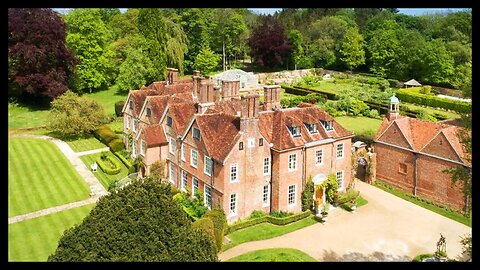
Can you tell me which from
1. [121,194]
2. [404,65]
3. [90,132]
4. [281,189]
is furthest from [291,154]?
[404,65]

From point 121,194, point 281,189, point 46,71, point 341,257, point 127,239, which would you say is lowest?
point 341,257

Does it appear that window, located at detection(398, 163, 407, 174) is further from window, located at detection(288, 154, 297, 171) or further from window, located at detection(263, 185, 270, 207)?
window, located at detection(263, 185, 270, 207)

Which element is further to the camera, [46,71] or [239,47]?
[239,47]

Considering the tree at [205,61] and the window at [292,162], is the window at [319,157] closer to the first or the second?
the window at [292,162]

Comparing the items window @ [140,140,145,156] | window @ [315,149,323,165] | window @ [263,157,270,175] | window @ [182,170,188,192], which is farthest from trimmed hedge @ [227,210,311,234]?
window @ [140,140,145,156]

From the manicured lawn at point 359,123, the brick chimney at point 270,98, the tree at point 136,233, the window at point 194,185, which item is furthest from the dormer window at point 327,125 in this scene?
the manicured lawn at point 359,123

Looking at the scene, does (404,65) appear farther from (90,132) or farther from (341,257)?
(341,257)

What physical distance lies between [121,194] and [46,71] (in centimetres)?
3784

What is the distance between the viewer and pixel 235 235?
81.4ft

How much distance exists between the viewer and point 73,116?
134 ft

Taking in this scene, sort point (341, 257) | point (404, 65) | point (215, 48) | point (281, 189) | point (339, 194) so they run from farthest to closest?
point (215, 48) < point (404, 65) < point (339, 194) < point (281, 189) < point (341, 257)

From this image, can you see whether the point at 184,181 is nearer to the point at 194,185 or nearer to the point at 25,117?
the point at 194,185

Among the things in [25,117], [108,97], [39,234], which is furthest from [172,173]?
[108,97]

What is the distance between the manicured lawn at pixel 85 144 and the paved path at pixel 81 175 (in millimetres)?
559
